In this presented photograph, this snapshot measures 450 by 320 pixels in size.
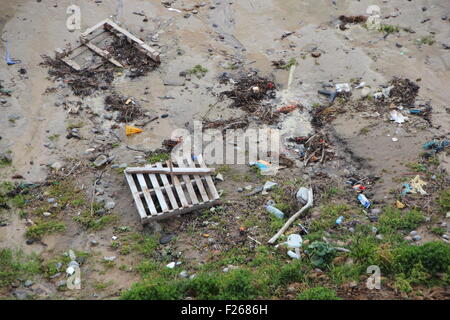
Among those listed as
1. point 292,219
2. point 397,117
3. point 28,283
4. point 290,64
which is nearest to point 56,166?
point 28,283

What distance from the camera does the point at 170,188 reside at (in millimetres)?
5840

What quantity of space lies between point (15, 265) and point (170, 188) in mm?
1947

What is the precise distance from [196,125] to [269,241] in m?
2.43

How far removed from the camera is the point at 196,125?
691cm

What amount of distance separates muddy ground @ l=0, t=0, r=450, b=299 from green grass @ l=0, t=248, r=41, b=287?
0.10 m

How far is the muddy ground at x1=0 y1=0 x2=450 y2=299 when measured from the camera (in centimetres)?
545

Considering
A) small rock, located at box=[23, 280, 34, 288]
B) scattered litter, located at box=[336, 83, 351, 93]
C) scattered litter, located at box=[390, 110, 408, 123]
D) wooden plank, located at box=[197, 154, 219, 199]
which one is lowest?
small rock, located at box=[23, 280, 34, 288]

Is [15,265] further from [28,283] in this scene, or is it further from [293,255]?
[293,255]

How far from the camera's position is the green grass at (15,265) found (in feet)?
15.8

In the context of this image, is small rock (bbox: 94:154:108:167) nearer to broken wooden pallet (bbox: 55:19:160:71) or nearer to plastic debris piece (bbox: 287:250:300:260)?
broken wooden pallet (bbox: 55:19:160:71)

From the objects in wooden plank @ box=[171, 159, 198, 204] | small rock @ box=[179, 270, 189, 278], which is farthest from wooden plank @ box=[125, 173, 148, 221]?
small rock @ box=[179, 270, 189, 278]

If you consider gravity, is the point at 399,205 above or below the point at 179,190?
above

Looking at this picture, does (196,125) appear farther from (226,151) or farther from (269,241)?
(269,241)
